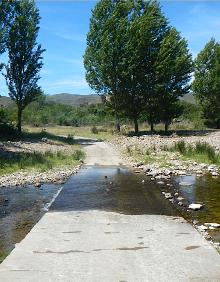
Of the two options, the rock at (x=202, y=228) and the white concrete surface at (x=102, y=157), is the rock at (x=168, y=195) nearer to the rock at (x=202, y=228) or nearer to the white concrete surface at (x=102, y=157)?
the rock at (x=202, y=228)

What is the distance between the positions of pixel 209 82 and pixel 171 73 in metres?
12.1

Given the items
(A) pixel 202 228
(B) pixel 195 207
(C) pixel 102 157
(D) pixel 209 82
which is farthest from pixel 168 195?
(D) pixel 209 82

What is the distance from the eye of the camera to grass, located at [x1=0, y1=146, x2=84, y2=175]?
1792cm

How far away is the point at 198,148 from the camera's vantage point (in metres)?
22.2

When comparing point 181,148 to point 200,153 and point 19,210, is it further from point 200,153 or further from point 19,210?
point 19,210

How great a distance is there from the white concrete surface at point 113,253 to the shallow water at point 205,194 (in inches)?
37.2

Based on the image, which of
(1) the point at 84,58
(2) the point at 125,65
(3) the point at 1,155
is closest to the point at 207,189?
(3) the point at 1,155

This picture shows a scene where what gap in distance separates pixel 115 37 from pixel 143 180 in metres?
24.0

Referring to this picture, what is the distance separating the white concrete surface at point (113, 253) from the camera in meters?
6.33

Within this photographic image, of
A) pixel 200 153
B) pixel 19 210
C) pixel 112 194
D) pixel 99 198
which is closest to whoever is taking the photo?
pixel 19 210

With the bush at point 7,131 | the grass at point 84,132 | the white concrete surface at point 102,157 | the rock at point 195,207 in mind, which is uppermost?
the bush at point 7,131

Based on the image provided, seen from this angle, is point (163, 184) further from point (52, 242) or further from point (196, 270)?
point (196, 270)

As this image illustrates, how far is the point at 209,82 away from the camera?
49.4m

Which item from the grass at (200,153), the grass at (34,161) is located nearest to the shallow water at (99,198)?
the grass at (34,161)
